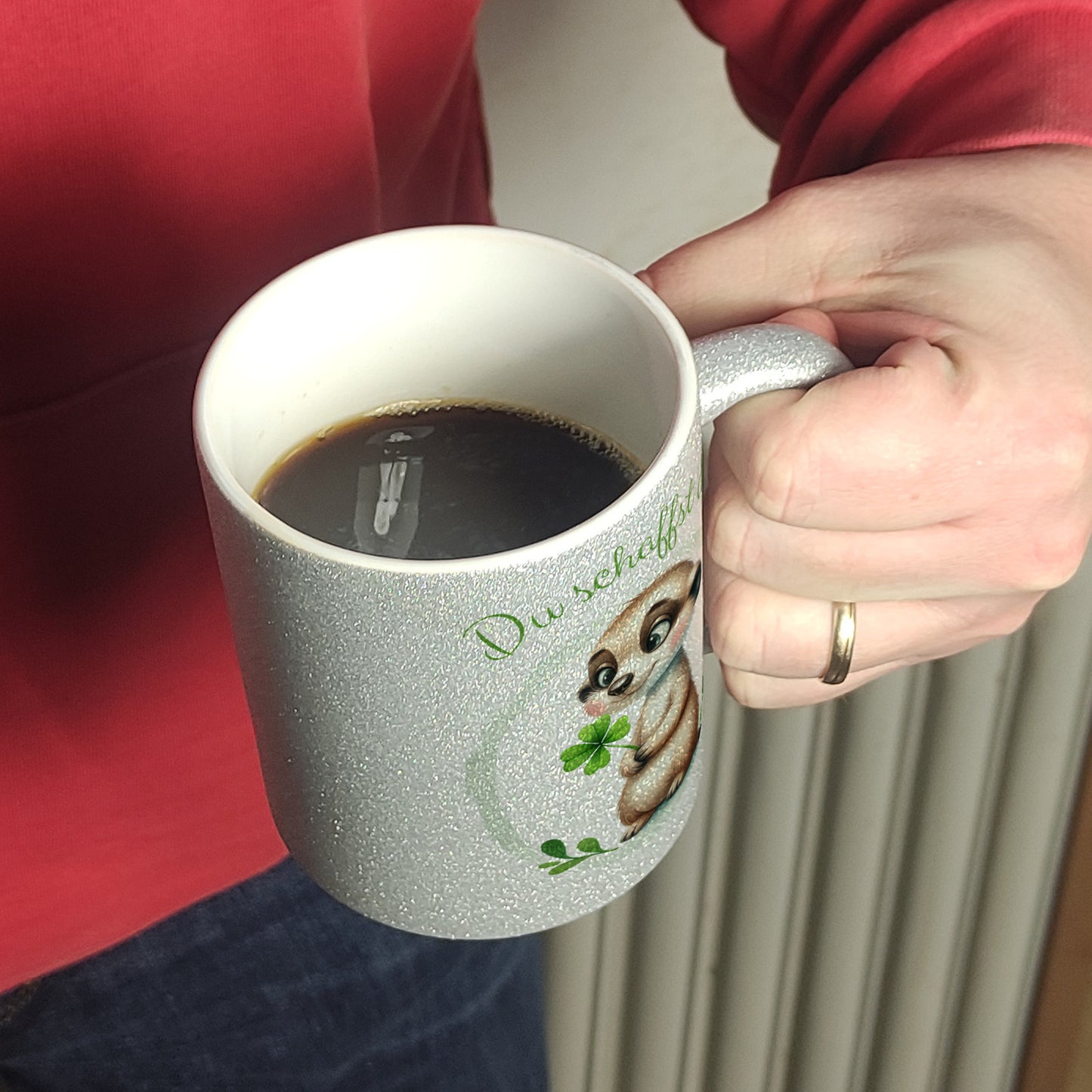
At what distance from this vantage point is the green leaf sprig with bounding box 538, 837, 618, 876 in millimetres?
389

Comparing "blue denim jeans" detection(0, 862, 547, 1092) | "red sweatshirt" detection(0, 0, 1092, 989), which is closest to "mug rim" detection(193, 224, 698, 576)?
"red sweatshirt" detection(0, 0, 1092, 989)

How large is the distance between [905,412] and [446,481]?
5.4 inches

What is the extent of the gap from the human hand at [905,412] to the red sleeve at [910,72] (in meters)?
0.02

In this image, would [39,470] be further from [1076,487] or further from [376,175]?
[1076,487]

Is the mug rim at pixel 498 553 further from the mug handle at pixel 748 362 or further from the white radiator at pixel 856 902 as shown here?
the white radiator at pixel 856 902

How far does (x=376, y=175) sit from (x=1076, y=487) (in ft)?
0.89

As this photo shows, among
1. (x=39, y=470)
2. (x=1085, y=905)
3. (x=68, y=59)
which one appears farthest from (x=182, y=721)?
(x=1085, y=905)

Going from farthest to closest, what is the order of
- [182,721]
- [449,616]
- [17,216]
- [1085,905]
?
[1085,905] < [182,721] < [17,216] < [449,616]

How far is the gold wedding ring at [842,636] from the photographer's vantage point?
0.48 metres

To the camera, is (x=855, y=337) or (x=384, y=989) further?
(x=384, y=989)

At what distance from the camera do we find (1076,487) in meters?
0.46

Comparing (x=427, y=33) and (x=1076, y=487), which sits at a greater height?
(x=427, y=33)

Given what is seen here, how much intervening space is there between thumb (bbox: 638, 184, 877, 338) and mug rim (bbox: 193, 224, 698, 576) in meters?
0.07

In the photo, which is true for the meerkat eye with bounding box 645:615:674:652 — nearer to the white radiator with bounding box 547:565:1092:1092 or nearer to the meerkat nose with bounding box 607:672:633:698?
the meerkat nose with bounding box 607:672:633:698
